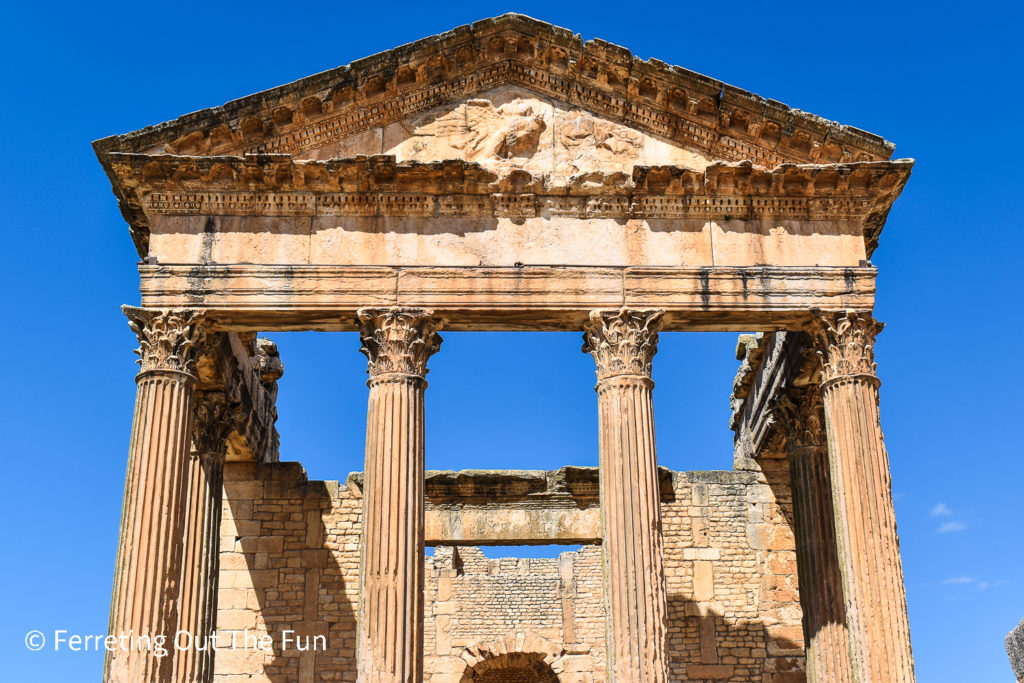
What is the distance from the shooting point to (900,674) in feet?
42.2

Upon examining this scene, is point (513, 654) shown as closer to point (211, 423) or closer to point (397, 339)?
point (211, 423)

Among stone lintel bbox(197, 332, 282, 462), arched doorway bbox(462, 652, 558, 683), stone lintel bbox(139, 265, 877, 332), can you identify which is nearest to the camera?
stone lintel bbox(139, 265, 877, 332)

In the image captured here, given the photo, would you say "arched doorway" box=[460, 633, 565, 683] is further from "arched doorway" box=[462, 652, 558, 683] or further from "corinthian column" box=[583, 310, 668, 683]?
"corinthian column" box=[583, 310, 668, 683]

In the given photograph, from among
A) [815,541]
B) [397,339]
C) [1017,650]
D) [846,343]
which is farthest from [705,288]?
[1017,650]

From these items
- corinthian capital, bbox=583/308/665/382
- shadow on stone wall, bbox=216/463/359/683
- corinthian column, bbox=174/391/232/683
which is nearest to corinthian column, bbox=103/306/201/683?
corinthian column, bbox=174/391/232/683

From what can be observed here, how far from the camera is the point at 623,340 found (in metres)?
14.3

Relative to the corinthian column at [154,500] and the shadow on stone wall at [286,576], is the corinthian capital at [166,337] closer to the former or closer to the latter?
the corinthian column at [154,500]

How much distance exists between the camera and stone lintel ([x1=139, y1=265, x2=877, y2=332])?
1441 centimetres

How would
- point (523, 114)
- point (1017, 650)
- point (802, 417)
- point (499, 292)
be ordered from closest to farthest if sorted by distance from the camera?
point (1017, 650), point (499, 292), point (523, 114), point (802, 417)

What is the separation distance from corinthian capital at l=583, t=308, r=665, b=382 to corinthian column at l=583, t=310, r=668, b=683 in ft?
0.04

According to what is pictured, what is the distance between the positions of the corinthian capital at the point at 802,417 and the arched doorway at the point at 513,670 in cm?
741

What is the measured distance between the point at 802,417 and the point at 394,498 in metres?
6.40

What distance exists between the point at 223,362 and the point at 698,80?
7.72 m

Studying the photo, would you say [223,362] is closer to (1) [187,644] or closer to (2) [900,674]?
(1) [187,644]
